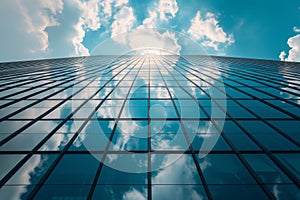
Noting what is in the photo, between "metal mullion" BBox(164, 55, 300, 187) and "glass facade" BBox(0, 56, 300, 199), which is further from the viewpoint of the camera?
"metal mullion" BBox(164, 55, 300, 187)

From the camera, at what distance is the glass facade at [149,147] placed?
7.23 metres

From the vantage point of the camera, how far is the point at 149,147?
30.7 ft

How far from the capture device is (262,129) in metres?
11.1

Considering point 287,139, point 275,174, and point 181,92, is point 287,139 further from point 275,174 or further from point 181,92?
point 181,92

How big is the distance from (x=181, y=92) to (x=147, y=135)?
8707 millimetres

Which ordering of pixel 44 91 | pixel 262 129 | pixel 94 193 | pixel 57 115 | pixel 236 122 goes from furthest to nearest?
1. pixel 44 91
2. pixel 57 115
3. pixel 236 122
4. pixel 262 129
5. pixel 94 193

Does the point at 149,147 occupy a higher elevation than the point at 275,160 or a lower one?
lower

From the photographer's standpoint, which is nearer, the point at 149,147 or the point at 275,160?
the point at 275,160

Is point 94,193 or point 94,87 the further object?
point 94,87

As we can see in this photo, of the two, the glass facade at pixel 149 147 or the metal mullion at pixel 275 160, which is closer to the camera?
the glass facade at pixel 149 147

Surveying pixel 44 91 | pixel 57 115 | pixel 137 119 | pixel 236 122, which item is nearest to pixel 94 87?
pixel 44 91

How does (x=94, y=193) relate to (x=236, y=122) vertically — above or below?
below

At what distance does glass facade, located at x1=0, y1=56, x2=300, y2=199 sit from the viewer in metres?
7.23

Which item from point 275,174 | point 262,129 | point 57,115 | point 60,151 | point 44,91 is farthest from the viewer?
point 44,91
